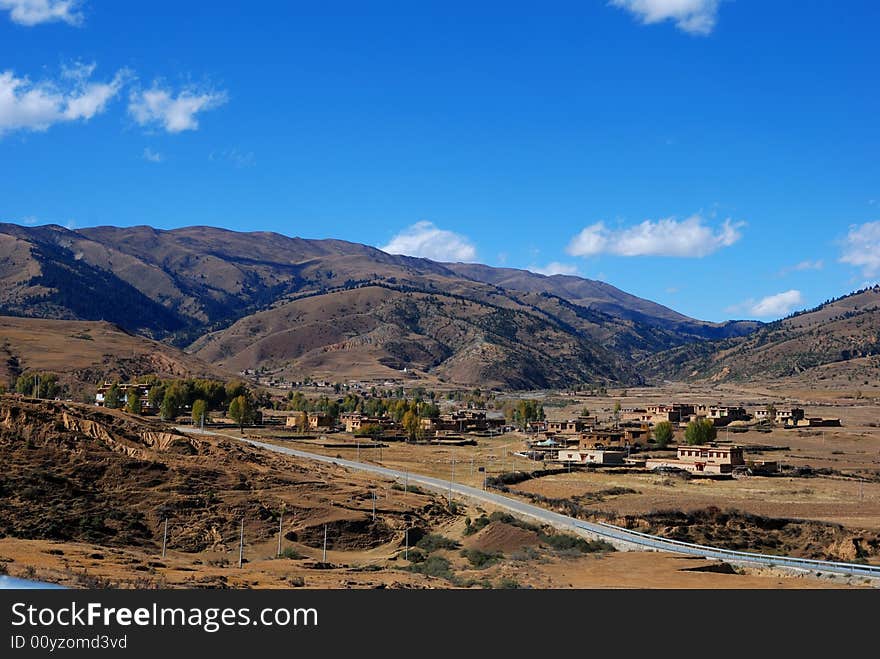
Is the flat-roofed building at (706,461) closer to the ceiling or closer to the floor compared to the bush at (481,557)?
closer to the ceiling

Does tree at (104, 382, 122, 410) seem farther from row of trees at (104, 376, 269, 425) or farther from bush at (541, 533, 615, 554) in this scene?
bush at (541, 533, 615, 554)

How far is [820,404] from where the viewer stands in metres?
195

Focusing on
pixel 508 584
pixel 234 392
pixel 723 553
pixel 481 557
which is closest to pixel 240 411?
pixel 234 392

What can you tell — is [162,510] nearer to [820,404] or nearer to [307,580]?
[307,580]

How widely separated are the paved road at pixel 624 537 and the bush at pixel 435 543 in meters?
7.86

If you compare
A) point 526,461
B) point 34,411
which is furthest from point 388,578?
point 526,461

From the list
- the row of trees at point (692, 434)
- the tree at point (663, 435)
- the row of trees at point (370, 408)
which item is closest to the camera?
the row of trees at point (692, 434)

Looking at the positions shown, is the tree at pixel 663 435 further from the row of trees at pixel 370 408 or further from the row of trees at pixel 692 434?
the row of trees at pixel 370 408

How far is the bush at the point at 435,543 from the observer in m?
55.2

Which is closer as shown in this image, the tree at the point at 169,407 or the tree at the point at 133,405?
the tree at the point at 133,405

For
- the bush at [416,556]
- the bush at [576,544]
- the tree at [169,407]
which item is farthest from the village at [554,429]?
the bush at [416,556]

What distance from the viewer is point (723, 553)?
50.2 metres
